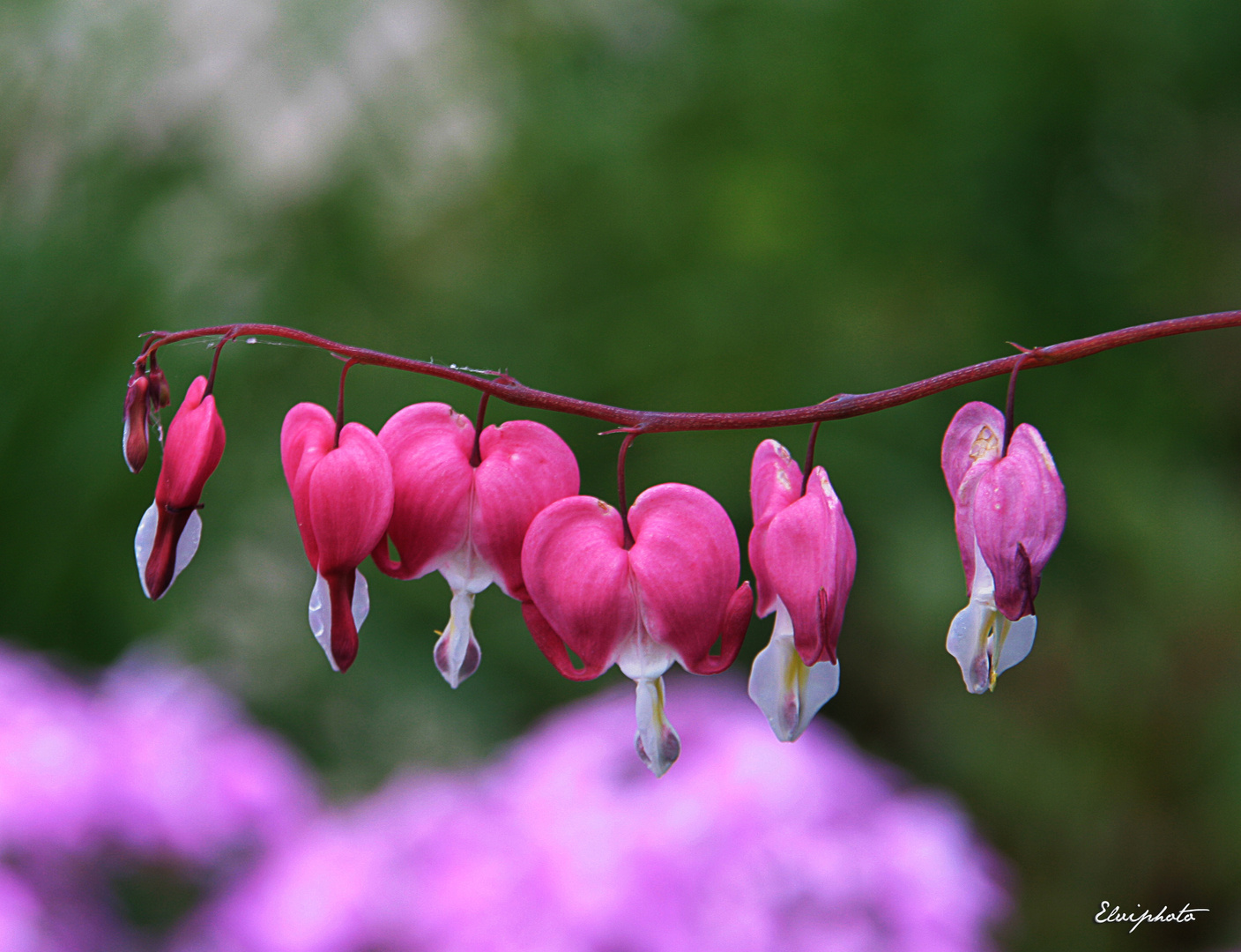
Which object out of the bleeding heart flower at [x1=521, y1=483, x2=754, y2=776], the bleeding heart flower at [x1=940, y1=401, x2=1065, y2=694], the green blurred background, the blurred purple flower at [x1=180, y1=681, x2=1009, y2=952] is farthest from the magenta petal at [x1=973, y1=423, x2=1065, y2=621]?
the green blurred background

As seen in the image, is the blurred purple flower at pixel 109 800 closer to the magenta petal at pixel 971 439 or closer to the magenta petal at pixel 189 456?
the magenta petal at pixel 189 456

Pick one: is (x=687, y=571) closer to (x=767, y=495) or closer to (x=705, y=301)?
(x=767, y=495)

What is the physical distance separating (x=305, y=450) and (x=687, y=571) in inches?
7.9

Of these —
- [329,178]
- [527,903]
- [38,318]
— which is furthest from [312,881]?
[329,178]

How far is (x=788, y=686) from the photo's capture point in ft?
1.75

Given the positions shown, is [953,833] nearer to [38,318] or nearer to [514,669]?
[514,669]

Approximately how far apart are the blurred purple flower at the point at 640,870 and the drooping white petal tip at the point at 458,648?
2.14 feet

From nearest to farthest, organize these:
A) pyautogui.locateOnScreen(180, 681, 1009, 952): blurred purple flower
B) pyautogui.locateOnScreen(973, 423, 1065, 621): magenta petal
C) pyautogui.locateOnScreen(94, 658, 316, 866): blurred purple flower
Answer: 1. pyautogui.locateOnScreen(973, 423, 1065, 621): magenta petal
2. pyautogui.locateOnScreen(180, 681, 1009, 952): blurred purple flower
3. pyautogui.locateOnScreen(94, 658, 316, 866): blurred purple flower

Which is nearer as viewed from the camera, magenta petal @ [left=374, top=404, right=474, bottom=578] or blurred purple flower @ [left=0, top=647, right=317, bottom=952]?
magenta petal @ [left=374, top=404, right=474, bottom=578]

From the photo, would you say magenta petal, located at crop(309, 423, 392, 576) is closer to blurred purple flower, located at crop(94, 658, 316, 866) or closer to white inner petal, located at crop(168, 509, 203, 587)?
white inner petal, located at crop(168, 509, 203, 587)

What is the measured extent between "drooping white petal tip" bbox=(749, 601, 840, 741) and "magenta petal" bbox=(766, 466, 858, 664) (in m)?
0.01

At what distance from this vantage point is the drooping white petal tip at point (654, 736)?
517 mm

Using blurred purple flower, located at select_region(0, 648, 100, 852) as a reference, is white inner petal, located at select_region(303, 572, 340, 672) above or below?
above

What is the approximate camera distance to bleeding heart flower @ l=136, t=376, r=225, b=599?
1.72ft
